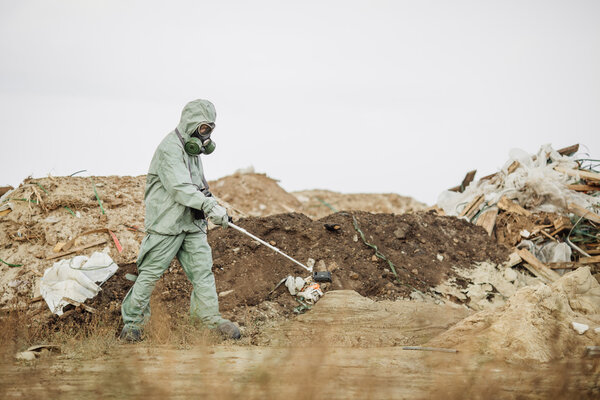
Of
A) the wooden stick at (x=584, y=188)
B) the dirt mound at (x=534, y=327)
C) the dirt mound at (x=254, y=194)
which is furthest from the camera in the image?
the dirt mound at (x=254, y=194)

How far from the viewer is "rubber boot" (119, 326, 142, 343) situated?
5.70 meters

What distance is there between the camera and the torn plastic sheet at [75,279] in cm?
687

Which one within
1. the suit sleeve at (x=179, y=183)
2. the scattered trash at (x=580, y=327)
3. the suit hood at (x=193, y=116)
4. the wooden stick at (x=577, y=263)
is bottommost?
the wooden stick at (x=577, y=263)

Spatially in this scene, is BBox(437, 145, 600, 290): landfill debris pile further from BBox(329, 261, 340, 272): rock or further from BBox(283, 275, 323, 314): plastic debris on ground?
BBox(283, 275, 323, 314): plastic debris on ground

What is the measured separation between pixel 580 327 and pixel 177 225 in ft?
12.7

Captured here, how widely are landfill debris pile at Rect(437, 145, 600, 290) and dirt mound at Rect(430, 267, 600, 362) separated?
9.34ft

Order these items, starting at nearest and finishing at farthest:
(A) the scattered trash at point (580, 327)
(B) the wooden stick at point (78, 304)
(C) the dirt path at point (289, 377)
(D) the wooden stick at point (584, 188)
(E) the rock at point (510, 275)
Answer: (C) the dirt path at point (289, 377) < (A) the scattered trash at point (580, 327) < (B) the wooden stick at point (78, 304) < (E) the rock at point (510, 275) < (D) the wooden stick at point (584, 188)

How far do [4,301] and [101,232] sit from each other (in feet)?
5.34

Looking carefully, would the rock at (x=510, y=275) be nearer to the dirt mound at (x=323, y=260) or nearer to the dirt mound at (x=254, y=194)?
the dirt mound at (x=323, y=260)

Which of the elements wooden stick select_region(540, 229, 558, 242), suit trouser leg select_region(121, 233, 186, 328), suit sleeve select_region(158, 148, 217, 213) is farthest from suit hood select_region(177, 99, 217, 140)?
wooden stick select_region(540, 229, 558, 242)

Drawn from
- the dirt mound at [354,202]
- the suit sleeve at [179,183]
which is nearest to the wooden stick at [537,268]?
the suit sleeve at [179,183]

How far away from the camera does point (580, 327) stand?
5352 millimetres

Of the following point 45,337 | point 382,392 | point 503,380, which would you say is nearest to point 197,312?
point 45,337

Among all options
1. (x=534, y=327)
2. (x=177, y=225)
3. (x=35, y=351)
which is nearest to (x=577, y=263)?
(x=534, y=327)
